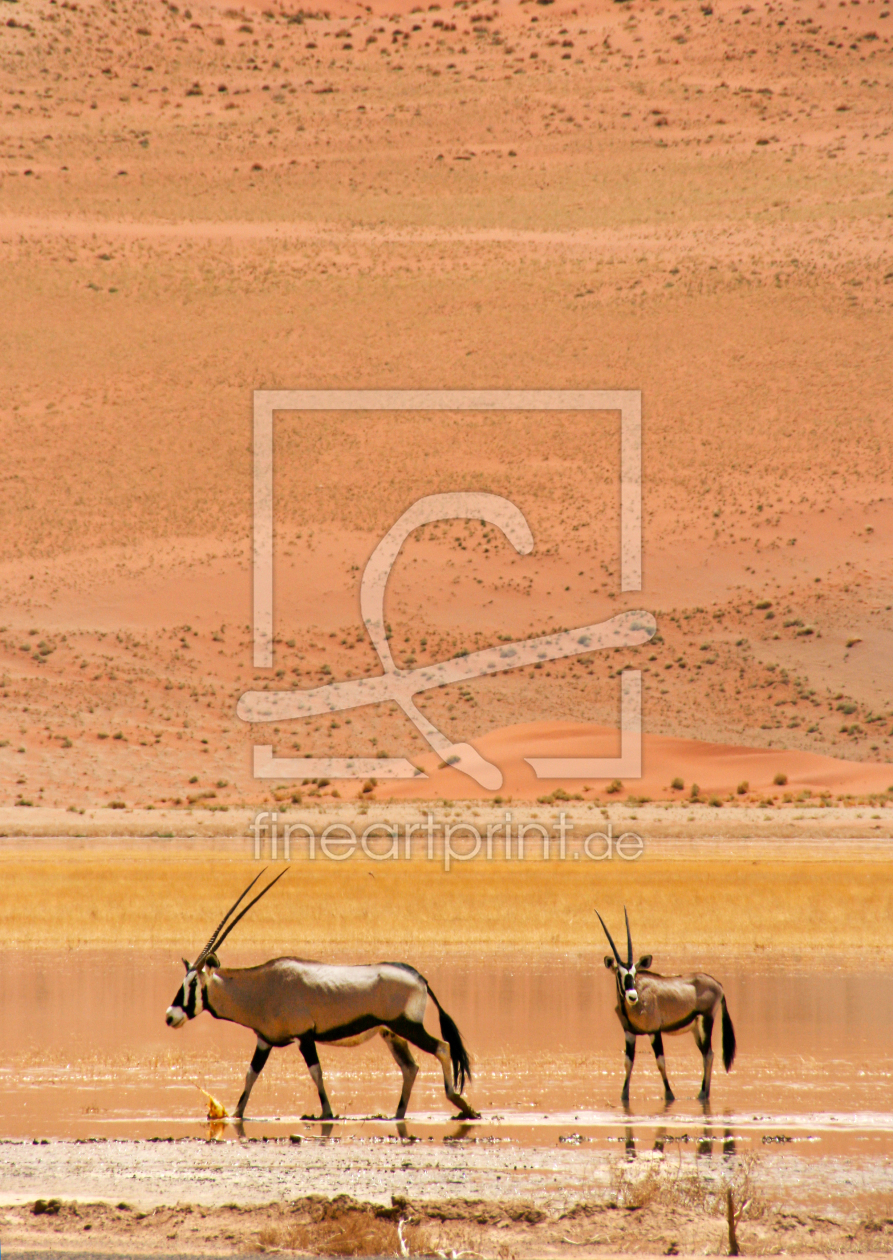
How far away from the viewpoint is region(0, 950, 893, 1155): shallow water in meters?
10.4

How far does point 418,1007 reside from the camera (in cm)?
1016

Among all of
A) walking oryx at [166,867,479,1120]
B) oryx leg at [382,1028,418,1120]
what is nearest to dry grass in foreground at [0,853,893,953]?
oryx leg at [382,1028,418,1120]

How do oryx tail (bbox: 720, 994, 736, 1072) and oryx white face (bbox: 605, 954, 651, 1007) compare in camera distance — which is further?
oryx tail (bbox: 720, 994, 736, 1072)

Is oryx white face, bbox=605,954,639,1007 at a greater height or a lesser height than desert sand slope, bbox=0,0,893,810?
lesser

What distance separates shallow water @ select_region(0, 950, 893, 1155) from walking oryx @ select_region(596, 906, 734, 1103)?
0.36 meters

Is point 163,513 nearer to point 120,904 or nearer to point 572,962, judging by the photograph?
point 120,904

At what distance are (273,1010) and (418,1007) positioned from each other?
94 centimetres

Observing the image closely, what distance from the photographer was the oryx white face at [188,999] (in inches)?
382

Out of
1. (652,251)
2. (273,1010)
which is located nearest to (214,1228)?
(273,1010)

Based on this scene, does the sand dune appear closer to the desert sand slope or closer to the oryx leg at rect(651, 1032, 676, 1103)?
the desert sand slope

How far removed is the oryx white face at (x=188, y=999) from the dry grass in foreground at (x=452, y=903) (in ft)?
32.3
